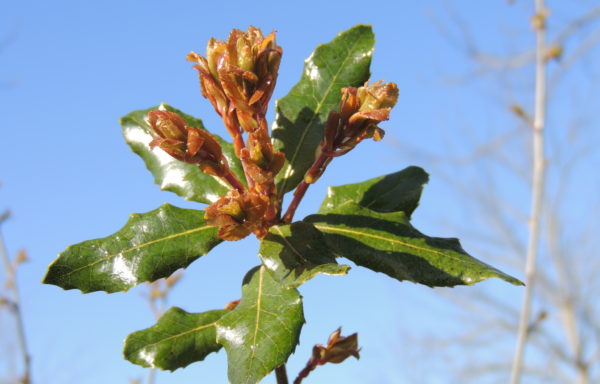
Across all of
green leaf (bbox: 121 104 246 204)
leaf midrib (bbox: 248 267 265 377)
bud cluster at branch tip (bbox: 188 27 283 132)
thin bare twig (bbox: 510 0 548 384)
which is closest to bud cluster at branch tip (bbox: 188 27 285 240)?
bud cluster at branch tip (bbox: 188 27 283 132)

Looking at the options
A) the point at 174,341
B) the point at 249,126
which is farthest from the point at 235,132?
the point at 174,341

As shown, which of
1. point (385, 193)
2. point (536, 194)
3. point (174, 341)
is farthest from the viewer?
point (536, 194)

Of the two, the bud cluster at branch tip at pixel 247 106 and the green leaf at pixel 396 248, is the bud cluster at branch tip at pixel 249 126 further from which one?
the green leaf at pixel 396 248

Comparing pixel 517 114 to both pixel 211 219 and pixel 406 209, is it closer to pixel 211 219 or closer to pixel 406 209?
pixel 406 209

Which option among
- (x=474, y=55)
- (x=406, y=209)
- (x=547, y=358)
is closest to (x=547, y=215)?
(x=547, y=358)

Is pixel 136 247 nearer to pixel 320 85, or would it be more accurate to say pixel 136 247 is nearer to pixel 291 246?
pixel 291 246

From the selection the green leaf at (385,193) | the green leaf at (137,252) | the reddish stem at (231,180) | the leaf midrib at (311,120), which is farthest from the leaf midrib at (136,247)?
the green leaf at (385,193)
